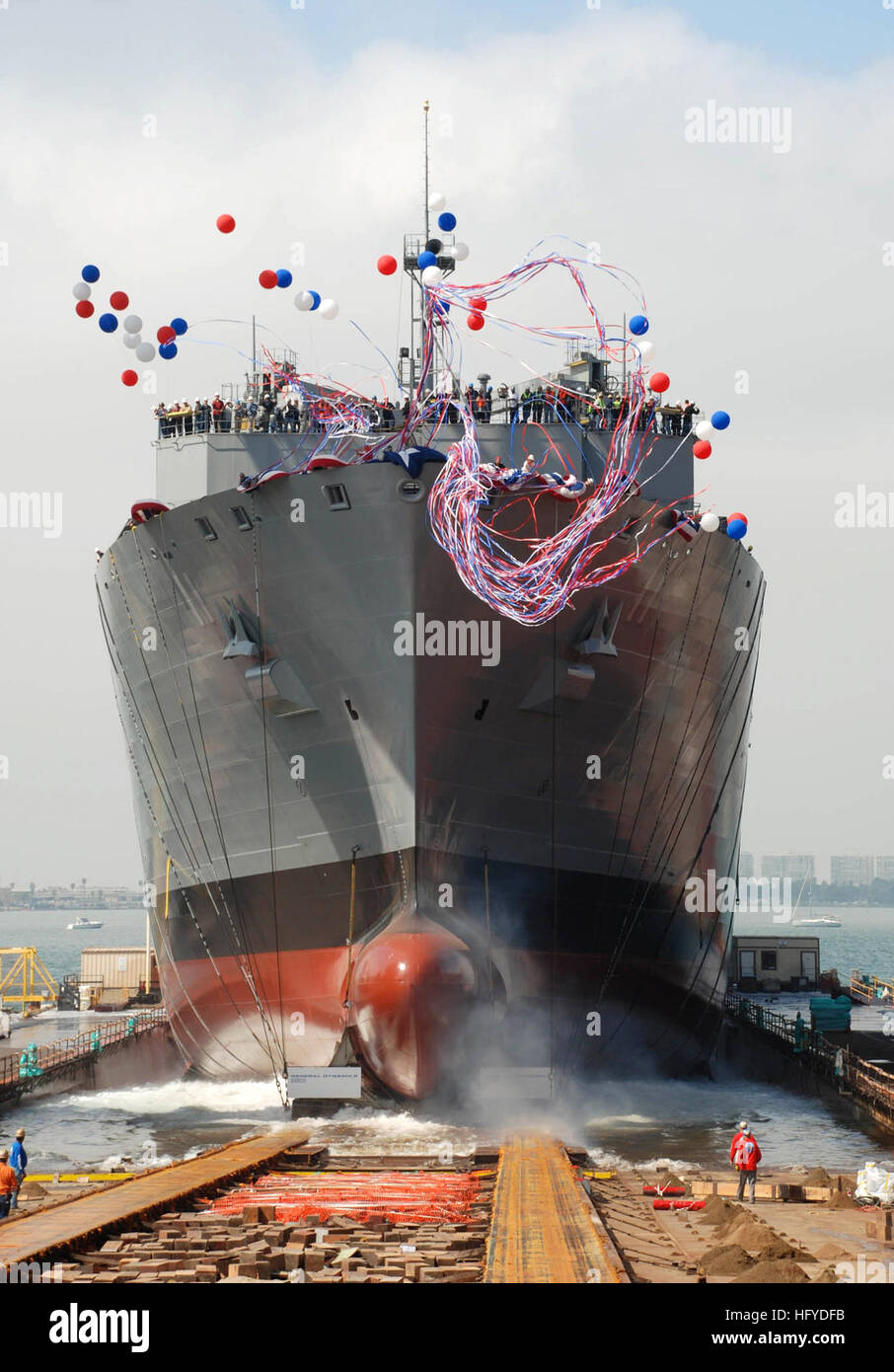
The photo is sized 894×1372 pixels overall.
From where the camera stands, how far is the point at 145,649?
22.8 metres

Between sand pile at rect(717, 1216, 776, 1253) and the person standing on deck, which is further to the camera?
the person standing on deck

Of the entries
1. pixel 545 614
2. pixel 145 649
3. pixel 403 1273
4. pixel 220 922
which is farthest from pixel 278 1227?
pixel 145 649

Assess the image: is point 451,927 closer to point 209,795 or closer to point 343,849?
point 343,849

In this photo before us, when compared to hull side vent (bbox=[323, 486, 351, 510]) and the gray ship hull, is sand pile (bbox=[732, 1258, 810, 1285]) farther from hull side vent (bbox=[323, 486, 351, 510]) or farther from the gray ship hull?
hull side vent (bbox=[323, 486, 351, 510])

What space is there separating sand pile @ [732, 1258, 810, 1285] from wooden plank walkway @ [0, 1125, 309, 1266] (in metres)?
3.87

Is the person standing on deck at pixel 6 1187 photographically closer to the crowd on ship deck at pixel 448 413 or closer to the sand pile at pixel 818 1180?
the sand pile at pixel 818 1180

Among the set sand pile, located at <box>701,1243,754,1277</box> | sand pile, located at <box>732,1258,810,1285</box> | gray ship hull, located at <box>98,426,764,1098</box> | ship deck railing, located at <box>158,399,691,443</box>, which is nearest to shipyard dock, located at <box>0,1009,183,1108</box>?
gray ship hull, located at <box>98,426,764,1098</box>

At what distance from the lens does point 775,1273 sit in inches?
342

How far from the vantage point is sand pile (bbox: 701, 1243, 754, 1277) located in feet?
30.3

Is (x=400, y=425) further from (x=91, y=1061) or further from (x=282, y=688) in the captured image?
(x=91, y=1061)

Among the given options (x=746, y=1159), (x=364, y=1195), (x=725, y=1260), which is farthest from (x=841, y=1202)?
(x=725, y=1260)

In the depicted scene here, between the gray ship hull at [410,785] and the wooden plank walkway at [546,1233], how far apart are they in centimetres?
606

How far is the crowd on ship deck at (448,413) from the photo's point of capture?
24.4 m

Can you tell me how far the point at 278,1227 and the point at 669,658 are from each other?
1321 cm
